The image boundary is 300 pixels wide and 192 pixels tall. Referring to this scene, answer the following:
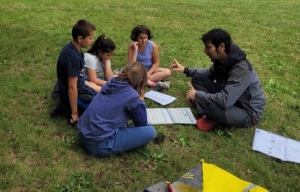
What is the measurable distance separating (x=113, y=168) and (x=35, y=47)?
389 centimetres

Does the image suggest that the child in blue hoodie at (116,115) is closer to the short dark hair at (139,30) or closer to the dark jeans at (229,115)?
the dark jeans at (229,115)

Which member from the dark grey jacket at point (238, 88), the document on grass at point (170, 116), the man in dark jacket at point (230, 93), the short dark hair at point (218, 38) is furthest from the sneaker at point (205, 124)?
the short dark hair at point (218, 38)

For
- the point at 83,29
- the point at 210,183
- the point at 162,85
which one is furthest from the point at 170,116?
the point at 210,183

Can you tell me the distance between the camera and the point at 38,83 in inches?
189

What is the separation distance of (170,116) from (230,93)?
806mm

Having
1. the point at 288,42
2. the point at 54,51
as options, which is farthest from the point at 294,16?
the point at 54,51

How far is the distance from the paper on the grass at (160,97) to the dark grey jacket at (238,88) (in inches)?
23.0

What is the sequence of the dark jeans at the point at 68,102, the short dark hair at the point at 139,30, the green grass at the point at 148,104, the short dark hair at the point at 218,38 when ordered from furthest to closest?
the short dark hair at the point at 139,30, the dark jeans at the point at 68,102, the short dark hair at the point at 218,38, the green grass at the point at 148,104

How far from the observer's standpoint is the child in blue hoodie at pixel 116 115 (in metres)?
3.15

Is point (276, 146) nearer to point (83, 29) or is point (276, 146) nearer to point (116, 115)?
point (116, 115)

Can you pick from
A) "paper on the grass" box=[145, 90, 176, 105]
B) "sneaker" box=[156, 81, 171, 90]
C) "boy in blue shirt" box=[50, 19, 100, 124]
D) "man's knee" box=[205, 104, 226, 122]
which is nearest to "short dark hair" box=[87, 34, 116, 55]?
"boy in blue shirt" box=[50, 19, 100, 124]

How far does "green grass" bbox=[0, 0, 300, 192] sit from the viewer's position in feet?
10.1

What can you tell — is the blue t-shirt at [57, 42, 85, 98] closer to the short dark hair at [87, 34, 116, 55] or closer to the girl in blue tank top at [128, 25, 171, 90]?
the short dark hair at [87, 34, 116, 55]

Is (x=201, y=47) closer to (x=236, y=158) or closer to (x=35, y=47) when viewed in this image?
(x=35, y=47)
